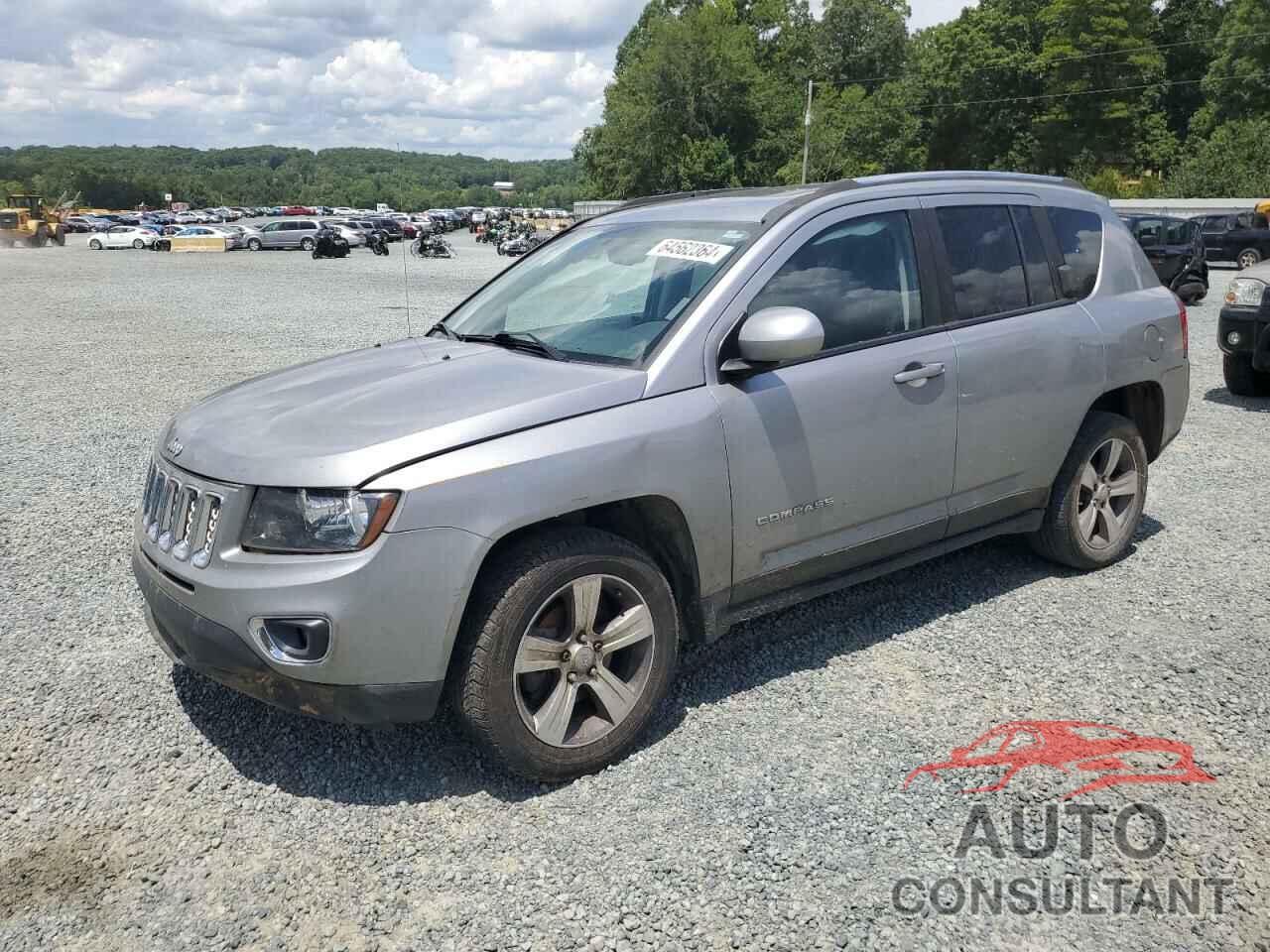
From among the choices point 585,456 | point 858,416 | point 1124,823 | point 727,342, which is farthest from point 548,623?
point 1124,823

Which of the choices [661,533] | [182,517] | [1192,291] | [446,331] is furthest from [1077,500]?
[1192,291]

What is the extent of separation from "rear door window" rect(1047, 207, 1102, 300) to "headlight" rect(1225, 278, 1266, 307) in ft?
16.6

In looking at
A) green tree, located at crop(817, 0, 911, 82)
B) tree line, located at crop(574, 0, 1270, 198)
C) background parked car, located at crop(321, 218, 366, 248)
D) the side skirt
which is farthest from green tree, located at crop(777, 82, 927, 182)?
the side skirt

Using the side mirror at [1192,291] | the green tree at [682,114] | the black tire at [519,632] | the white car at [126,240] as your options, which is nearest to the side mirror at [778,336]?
the black tire at [519,632]

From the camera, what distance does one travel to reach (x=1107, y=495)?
5.05m

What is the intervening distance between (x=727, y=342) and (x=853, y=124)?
8175 centimetres

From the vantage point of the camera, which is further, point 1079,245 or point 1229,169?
point 1229,169

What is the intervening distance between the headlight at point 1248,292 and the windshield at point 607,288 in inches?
280

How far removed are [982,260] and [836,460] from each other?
1.34 m

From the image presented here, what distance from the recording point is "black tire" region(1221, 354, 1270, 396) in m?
9.70

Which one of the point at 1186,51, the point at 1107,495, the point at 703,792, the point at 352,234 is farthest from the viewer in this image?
the point at 1186,51

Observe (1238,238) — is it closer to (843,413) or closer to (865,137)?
(843,413)

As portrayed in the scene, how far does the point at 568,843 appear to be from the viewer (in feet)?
9.86

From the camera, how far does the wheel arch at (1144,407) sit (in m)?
5.13
